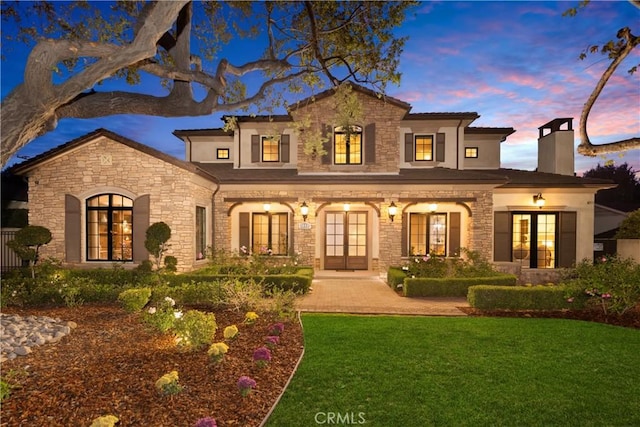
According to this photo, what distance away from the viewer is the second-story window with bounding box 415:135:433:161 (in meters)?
15.7

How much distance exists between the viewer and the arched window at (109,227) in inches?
471

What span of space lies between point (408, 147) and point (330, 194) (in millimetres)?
4489

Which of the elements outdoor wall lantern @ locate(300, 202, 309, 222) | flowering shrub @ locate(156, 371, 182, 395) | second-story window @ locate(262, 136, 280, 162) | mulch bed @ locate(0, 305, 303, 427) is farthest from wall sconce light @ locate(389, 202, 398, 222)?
flowering shrub @ locate(156, 371, 182, 395)

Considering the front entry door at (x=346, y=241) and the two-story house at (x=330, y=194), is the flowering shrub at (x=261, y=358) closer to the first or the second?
the two-story house at (x=330, y=194)

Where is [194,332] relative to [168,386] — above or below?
above

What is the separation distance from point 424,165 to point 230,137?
9601 mm

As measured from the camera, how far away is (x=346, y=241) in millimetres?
15680

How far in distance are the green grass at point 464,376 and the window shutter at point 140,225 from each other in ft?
24.3

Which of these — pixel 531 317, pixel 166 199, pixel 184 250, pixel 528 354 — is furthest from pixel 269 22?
pixel 531 317

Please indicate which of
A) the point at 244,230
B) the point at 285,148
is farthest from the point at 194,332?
the point at 285,148

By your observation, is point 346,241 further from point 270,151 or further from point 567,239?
point 567,239

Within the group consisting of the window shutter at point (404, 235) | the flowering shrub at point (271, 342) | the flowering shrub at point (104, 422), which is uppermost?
the window shutter at point (404, 235)

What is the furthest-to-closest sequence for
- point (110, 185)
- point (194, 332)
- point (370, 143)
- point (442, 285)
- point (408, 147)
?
1. point (408, 147)
2. point (370, 143)
3. point (110, 185)
4. point (442, 285)
5. point (194, 332)

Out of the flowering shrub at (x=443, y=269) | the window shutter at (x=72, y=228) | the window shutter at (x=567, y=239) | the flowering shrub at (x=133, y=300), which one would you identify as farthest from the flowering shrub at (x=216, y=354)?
the window shutter at (x=567, y=239)
